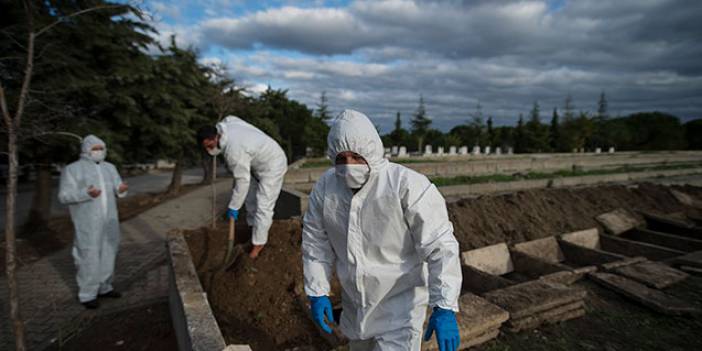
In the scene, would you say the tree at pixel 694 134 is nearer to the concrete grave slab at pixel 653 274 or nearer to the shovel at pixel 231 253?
the concrete grave slab at pixel 653 274

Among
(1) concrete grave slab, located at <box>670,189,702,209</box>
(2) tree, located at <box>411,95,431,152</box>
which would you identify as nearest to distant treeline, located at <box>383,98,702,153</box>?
(2) tree, located at <box>411,95,431,152</box>

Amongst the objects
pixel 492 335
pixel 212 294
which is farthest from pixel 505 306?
pixel 212 294

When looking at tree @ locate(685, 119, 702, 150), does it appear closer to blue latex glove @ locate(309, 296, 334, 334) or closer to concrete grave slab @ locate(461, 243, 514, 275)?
concrete grave slab @ locate(461, 243, 514, 275)

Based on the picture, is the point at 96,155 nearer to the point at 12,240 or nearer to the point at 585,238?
the point at 12,240

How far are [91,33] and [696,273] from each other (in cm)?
1006

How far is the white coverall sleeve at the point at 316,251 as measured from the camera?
2.04m

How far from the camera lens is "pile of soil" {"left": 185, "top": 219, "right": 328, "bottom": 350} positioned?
307cm

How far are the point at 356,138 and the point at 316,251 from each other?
78 centimetres

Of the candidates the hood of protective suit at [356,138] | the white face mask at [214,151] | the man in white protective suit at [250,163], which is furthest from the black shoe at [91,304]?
the hood of protective suit at [356,138]

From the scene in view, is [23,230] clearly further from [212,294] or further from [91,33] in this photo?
[212,294]

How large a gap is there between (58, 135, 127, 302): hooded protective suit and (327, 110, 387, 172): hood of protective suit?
143 inches

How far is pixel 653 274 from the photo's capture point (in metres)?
4.25

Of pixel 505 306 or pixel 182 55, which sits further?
→ pixel 182 55

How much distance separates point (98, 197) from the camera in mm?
4035
